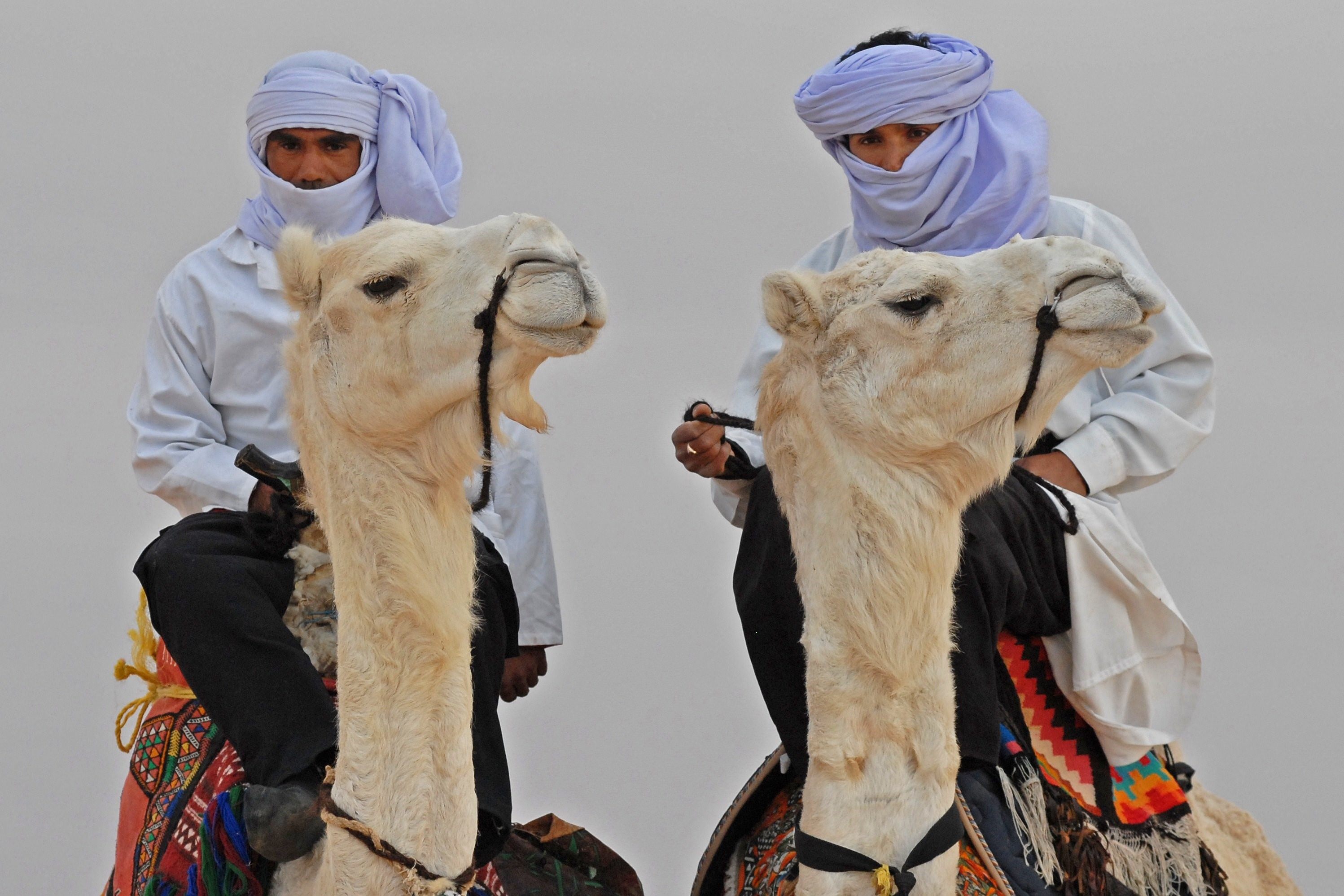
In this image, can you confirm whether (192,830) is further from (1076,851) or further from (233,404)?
(1076,851)

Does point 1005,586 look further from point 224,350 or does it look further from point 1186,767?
point 224,350

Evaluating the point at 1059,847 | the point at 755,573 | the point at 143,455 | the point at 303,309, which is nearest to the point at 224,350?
the point at 143,455

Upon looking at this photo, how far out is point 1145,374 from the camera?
4.24 m

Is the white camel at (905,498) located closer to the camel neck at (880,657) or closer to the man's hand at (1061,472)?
the camel neck at (880,657)

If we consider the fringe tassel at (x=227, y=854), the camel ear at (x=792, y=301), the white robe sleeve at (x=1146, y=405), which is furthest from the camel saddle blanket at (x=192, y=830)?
the white robe sleeve at (x=1146, y=405)

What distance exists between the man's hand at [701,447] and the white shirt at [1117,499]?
190 mm

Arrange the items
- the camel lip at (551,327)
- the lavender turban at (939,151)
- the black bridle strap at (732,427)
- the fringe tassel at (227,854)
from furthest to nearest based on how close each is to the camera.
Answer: the lavender turban at (939,151) → the black bridle strap at (732,427) → the fringe tassel at (227,854) → the camel lip at (551,327)

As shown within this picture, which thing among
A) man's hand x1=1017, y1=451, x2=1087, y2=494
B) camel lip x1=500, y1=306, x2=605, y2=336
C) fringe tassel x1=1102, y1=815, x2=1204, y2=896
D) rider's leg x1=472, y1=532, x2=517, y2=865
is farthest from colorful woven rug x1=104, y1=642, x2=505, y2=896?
man's hand x1=1017, y1=451, x2=1087, y2=494

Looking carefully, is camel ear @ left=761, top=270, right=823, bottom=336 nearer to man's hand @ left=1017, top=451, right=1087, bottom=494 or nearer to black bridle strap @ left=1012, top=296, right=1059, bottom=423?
black bridle strap @ left=1012, top=296, right=1059, bottom=423

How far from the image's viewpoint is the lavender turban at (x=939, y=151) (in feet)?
13.7

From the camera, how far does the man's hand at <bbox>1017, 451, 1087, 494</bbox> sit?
407 cm

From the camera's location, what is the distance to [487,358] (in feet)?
10.2

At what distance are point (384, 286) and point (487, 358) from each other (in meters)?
0.22

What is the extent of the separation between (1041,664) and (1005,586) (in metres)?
0.31
